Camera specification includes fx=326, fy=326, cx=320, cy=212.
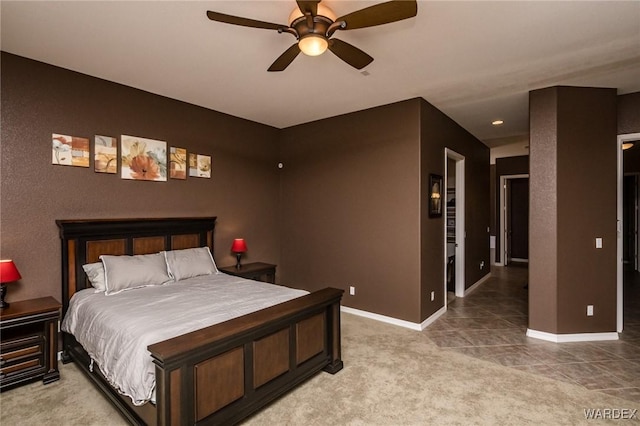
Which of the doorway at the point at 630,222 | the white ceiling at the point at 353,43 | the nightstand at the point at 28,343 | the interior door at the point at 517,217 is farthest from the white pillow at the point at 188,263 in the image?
the doorway at the point at 630,222

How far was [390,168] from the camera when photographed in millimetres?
4172

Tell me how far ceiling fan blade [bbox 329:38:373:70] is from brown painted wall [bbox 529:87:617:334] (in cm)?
251

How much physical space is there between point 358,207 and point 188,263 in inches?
89.6

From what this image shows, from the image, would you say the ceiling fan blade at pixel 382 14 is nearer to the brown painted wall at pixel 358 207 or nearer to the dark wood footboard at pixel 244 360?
the dark wood footboard at pixel 244 360

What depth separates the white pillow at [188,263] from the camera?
→ 11.8ft

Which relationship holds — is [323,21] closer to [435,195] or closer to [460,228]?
[435,195]

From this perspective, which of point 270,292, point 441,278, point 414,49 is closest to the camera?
point 414,49

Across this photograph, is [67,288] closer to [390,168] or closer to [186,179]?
[186,179]

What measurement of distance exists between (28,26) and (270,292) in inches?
111

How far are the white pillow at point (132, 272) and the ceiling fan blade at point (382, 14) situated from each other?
2.87 m

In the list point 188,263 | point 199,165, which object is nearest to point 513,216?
point 199,165

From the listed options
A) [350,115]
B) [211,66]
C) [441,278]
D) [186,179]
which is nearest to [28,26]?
[211,66]

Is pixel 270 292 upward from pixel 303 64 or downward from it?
downward

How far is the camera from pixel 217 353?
1.99 meters
